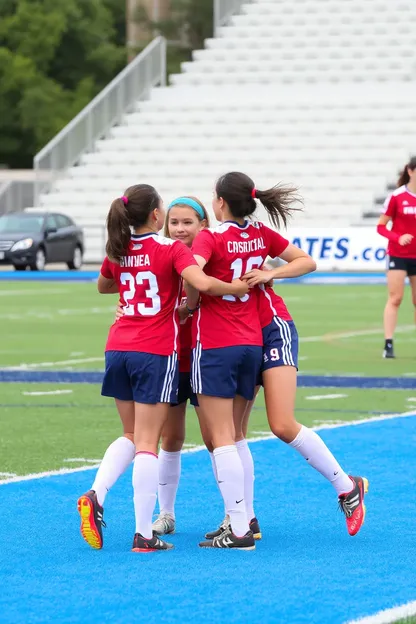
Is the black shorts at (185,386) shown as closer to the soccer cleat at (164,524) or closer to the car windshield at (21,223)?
the soccer cleat at (164,524)

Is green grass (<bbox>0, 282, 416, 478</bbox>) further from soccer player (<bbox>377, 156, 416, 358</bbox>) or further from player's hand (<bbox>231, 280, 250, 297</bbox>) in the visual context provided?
player's hand (<bbox>231, 280, 250, 297</bbox>)

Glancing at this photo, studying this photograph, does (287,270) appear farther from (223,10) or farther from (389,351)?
(223,10)

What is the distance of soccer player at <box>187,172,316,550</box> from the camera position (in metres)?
6.62

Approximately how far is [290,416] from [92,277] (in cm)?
2694

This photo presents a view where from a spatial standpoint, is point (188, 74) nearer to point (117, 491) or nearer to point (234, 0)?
point (234, 0)

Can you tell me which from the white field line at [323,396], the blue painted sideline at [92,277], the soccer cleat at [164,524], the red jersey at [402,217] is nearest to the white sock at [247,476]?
the soccer cleat at [164,524]

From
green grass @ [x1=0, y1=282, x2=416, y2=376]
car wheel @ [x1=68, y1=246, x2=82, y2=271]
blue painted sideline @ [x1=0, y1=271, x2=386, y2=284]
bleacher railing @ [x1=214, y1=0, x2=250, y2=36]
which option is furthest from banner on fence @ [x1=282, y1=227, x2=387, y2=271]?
bleacher railing @ [x1=214, y1=0, x2=250, y2=36]

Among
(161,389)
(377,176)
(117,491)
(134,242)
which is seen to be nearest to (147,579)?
(161,389)

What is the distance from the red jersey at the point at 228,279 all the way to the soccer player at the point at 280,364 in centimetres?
5

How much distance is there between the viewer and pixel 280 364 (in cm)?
681

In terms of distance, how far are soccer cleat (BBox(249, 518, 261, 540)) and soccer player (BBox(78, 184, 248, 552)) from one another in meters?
0.45

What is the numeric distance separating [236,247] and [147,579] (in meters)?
1.61

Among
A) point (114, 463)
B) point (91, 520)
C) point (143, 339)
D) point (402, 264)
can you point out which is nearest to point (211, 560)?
point (91, 520)

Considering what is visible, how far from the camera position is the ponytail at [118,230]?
659 cm
